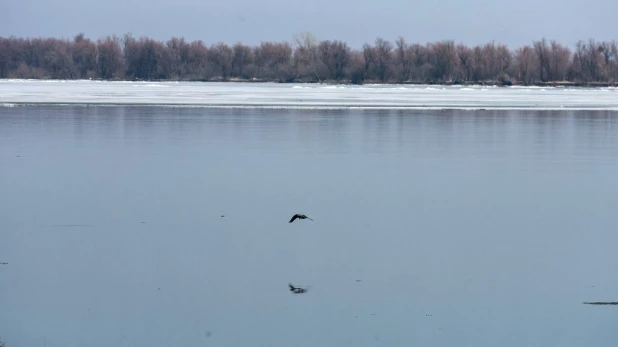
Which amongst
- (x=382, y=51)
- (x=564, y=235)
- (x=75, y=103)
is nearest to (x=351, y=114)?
(x=75, y=103)

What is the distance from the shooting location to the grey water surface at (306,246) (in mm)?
4551

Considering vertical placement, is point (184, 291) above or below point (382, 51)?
below

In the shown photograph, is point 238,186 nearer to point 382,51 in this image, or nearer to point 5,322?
point 5,322

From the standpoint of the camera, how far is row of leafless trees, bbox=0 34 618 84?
51.6 m

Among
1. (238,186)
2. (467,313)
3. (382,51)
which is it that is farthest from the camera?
(382,51)

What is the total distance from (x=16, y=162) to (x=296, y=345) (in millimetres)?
6893

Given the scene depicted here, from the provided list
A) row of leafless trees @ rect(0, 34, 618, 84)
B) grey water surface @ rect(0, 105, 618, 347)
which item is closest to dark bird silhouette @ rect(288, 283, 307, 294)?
grey water surface @ rect(0, 105, 618, 347)

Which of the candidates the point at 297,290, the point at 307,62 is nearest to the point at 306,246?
the point at 297,290

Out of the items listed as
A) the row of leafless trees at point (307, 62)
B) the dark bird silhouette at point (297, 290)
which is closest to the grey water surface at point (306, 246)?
the dark bird silhouette at point (297, 290)

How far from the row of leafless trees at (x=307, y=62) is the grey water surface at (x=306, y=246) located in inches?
1598

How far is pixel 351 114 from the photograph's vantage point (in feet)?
67.3

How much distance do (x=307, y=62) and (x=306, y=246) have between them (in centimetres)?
5356

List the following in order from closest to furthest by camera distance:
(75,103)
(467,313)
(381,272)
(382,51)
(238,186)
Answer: (467,313), (381,272), (238,186), (75,103), (382,51)

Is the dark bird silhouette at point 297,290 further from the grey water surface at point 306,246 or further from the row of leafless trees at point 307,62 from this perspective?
the row of leafless trees at point 307,62
